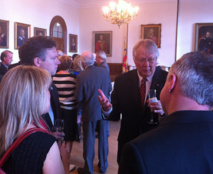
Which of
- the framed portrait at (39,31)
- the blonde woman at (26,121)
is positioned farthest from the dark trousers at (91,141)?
the framed portrait at (39,31)

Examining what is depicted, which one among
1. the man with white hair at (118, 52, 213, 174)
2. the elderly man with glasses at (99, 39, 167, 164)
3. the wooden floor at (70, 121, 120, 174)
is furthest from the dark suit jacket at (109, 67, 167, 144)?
the wooden floor at (70, 121, 120, 174)

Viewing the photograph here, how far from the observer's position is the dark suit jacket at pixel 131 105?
8.18 ft

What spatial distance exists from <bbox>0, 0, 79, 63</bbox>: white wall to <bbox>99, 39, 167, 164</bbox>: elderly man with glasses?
24.1 ft

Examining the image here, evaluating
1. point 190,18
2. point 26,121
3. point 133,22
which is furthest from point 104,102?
point 133,22

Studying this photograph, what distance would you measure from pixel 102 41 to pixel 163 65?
12.4 feet

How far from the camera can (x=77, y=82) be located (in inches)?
164

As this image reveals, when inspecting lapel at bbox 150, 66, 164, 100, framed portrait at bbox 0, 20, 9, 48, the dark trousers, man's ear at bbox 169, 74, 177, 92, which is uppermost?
framed portrait at bbox 0, 20, 9, 48

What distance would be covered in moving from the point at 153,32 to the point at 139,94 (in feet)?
34.6

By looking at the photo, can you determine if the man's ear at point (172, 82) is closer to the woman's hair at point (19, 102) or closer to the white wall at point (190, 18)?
the woman's hair at point (19, 102)

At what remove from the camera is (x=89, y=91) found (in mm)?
4195

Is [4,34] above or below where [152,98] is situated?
above

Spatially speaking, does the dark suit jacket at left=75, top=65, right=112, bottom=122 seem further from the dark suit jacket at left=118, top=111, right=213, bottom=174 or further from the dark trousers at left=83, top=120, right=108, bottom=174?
the dark suit jacket at left=118, top=111, right=213, bottom=174

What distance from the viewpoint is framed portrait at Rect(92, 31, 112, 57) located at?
13.4 metres

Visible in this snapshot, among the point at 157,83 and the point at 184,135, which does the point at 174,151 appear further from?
the point at 157,83
